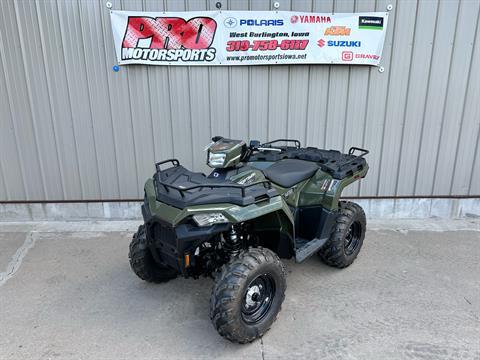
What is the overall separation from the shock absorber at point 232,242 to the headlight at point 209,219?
32cm

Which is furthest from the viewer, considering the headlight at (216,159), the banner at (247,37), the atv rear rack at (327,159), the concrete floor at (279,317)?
the banner at (247,37)

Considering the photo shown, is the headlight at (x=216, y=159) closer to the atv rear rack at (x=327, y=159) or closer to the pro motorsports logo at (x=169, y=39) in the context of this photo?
the atv rear rack at (x=327, y=159)

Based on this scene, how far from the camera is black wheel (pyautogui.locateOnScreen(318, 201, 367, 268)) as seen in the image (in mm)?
3104

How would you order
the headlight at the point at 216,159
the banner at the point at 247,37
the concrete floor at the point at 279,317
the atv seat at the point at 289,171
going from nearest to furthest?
the concrete floor at the point at 279,317 < the headlight at the point at 216,159 < the atv seat at the point at 289,171 < the banner at the point at 247,37

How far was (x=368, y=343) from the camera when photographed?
93.0 inches

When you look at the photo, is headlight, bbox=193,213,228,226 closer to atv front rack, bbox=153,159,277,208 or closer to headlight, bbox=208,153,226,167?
atv front rack, bbox=153,159,277,208

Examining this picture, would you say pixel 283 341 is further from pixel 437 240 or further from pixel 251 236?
pixel 437 240

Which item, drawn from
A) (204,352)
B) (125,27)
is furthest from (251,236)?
(125,27)

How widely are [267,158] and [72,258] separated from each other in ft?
7.37

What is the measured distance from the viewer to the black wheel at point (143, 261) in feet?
9.05

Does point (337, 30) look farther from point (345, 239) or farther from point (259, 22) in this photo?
point (345, 239)

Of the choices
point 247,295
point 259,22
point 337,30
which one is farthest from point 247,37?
point 247,295

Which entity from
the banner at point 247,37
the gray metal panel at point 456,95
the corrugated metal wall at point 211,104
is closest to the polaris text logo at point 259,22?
the banner at point 247,37

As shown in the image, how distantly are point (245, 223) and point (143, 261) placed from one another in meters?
0.90
